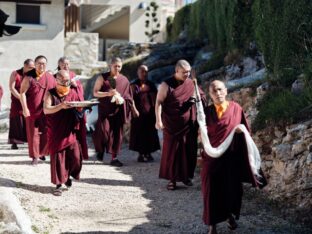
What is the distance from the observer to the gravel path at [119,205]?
6.75m

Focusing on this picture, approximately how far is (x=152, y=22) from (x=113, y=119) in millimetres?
16656

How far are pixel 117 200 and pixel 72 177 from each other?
1.18m

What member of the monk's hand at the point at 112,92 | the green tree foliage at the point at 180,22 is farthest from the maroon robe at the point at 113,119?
the green tree foliage at the point at 180,22

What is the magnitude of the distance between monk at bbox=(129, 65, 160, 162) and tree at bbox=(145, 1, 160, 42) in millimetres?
15600

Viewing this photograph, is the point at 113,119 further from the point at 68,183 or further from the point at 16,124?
the point at 68,183

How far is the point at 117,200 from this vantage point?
26.4ft

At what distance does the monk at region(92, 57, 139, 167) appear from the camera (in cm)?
1055

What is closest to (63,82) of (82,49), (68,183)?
(68,183)

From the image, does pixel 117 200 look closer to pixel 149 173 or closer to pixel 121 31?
pixel 149 173

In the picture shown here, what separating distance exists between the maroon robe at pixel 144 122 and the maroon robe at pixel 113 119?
15.8 inches

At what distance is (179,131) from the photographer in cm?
859

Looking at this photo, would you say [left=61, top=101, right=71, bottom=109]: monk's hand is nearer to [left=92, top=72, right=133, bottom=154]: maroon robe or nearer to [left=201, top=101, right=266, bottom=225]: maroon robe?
[left=201, top=101, right=266, bottom=225]: maroon robe

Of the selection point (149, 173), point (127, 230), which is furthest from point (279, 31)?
point (127, 230)

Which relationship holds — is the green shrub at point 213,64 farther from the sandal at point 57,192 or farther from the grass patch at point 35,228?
the grass patch at point 35,228
